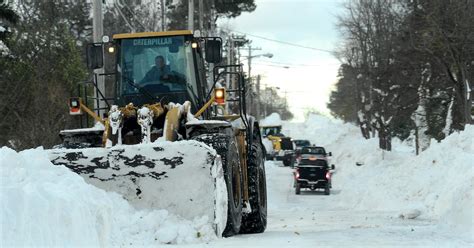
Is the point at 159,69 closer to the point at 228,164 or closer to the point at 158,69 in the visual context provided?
the point at 158,69

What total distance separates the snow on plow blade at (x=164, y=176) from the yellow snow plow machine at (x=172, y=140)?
13 mm

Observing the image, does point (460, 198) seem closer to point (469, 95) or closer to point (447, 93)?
point (469, 95)

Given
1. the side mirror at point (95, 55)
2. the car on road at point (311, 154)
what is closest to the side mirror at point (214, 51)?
the side mirror at point (95, 55)

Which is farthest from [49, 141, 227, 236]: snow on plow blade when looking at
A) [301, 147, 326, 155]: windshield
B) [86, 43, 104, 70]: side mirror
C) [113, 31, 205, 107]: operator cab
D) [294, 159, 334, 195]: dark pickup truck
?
[301, 147, 326, 155]: windshield

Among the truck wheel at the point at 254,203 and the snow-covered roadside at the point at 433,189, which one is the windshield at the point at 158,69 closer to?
the truck wheel at the point at 254,203

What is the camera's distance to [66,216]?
620 cm

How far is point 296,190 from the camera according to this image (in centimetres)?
2959

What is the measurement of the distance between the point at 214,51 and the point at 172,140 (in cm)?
174

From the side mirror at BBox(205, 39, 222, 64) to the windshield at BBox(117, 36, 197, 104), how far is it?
51cm

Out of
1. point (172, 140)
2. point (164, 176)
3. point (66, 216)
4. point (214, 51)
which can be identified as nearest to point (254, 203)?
point (172, 140)

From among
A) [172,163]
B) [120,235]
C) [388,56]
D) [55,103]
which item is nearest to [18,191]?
[120,235]

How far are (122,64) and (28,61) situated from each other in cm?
1816

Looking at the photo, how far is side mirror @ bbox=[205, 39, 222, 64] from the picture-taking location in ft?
34.1

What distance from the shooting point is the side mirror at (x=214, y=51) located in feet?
34.1
